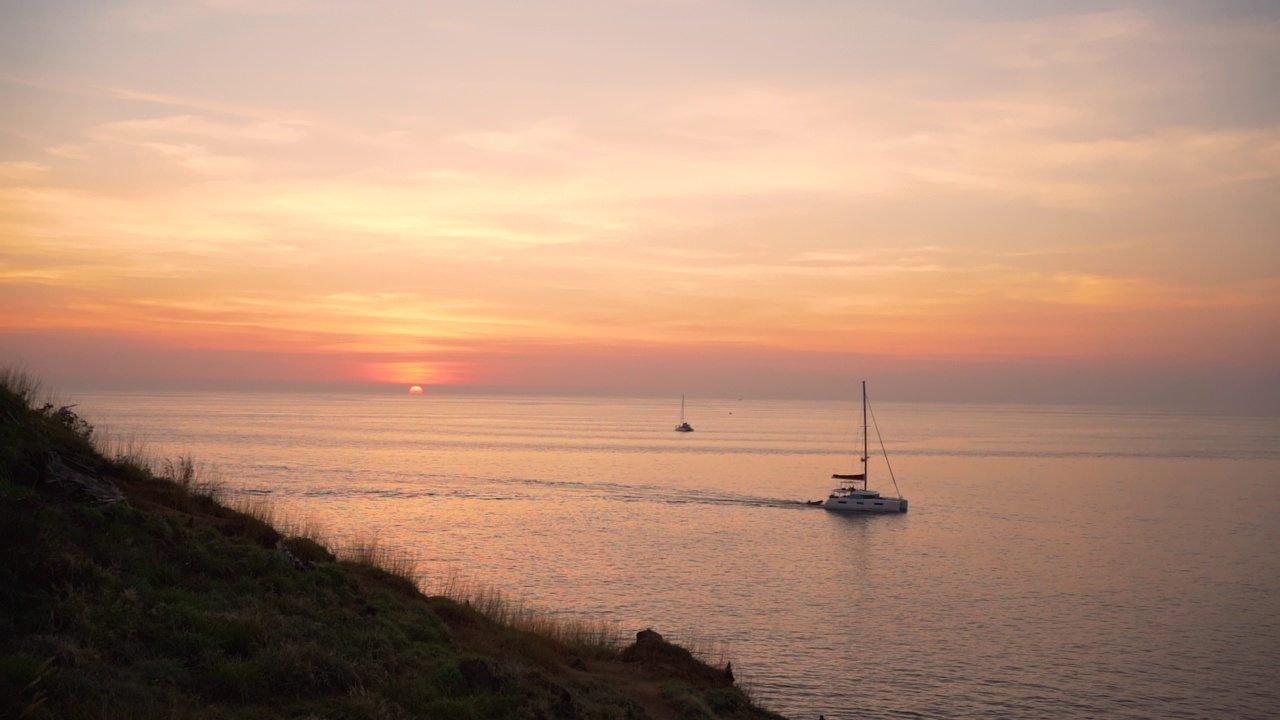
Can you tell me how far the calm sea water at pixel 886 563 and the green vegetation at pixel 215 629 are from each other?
11.4 m

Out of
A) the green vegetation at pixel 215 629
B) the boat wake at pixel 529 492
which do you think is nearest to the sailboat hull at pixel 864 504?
the boat wake at pixel 529 492

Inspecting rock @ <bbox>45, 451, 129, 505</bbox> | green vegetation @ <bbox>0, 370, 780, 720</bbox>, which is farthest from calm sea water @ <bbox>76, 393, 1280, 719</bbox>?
rock @ <bbox>45, 451, 129, 505</bbox>

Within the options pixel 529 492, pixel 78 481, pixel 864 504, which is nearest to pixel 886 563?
pixel 864 504

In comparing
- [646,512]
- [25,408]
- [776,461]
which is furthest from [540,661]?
[776,461]

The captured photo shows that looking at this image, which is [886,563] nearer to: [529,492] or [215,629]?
[529,492]

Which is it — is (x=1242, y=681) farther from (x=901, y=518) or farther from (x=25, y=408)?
(x=901, y=518)

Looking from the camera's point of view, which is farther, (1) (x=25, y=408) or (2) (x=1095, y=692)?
(2) (x=1095, y=692)

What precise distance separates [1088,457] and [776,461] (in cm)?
5337

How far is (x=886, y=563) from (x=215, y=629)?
164 feet

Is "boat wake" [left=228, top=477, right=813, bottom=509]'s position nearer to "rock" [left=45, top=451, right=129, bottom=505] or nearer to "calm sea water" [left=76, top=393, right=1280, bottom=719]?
"calm sea water" [left=76, top=393, right=1280, bottom=719]

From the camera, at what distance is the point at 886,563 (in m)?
57.8

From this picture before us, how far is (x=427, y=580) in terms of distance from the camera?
40969 mm

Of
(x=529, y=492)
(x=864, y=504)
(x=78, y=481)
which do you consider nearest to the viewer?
(x=78, y=481)

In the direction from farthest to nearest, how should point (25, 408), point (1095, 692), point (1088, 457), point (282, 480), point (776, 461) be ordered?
point (1088, 457), point (776, 461), point (282, 480), point (1095, 692), point (25, 408)
